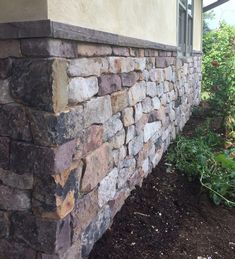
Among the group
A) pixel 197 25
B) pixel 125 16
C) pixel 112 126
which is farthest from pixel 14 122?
pixel 197 25

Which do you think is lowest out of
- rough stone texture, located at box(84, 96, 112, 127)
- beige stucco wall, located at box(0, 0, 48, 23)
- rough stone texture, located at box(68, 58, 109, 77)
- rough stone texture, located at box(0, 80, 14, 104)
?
rough stone texture, located at box(84, 96, 112, 127)

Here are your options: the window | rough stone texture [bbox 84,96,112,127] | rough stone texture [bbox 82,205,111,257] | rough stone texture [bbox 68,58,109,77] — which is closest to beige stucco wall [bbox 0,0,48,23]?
rough stone texture [bbox 68,58,109,77]

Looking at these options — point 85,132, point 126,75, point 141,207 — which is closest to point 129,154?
point 141,207

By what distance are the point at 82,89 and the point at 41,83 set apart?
1.07 ft

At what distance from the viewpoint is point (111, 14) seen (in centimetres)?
248

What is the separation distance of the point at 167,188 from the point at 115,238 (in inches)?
40.7

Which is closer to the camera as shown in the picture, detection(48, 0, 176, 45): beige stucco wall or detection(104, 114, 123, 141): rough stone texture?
detection(48, 0, 176, 45): beige stucco wall

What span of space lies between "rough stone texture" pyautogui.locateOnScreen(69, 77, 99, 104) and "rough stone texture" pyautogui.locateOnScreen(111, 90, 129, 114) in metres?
0.32

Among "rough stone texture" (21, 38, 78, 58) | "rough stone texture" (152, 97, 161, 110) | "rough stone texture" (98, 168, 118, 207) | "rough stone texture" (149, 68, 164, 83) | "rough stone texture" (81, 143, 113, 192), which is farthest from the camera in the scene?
"rough stone texture" (152, 97, 161, 110)

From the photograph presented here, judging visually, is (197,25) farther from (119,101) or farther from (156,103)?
(119,101)

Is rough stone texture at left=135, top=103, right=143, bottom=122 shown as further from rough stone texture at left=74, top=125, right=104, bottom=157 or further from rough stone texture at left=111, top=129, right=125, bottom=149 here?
rough stone texture at left=74, top=125, right=104, bottom=157

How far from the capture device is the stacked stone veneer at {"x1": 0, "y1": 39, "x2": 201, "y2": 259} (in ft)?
5.84

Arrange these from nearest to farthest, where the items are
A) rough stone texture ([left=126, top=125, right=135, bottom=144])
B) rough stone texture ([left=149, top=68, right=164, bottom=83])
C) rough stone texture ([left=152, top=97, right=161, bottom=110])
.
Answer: rough stone texture ([left=126, top=125, right=135, bottom=144]), rough stone texture ([left=149, top=68, right=164, bottom=83]), rough stone texture ([left=152, top=97, right=161, bottom=110])

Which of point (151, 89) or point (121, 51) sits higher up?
point (121, 51)
